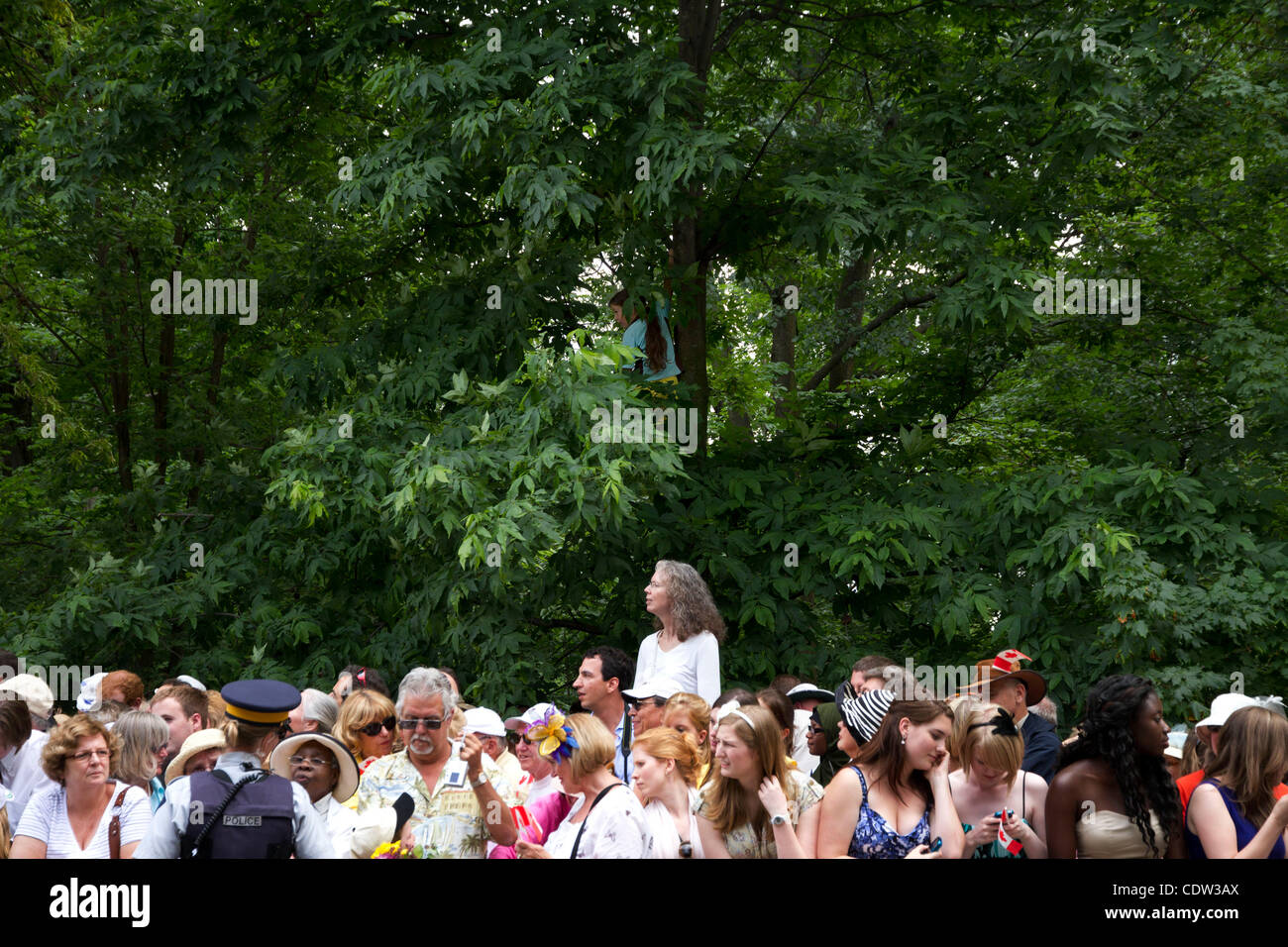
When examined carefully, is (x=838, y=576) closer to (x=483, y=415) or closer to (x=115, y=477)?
(x=483, y=415)

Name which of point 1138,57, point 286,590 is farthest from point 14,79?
point 1138,57

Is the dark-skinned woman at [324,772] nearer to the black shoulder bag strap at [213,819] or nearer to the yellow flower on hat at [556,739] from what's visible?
the yellow flower on hat at [556,739]

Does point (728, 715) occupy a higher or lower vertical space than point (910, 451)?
lower

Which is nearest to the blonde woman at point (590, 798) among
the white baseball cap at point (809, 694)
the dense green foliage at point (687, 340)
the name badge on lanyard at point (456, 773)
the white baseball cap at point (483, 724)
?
the name badge on lanyard at point (456, 773)

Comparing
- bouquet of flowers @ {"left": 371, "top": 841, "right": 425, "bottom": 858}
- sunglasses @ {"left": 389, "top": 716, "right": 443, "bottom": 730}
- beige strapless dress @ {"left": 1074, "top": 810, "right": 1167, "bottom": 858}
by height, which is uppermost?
sunglasses @ {"left": 389, "top": 716, "right": 443, "bottom": 730}

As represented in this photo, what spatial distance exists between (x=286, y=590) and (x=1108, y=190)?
8978 mm

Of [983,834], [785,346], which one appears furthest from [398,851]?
[785,346]

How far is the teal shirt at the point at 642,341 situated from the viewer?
434 inches

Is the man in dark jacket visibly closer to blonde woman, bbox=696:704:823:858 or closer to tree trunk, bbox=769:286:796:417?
blonde woman, bbox=696:704:823:858

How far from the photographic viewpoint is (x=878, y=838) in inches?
190

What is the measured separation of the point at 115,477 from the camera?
17016 mm

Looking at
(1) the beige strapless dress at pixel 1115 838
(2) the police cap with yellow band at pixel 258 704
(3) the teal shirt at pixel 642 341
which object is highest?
(3) the teal shirt at pixel 642 341

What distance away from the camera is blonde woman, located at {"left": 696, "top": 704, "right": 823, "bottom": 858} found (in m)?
4.76

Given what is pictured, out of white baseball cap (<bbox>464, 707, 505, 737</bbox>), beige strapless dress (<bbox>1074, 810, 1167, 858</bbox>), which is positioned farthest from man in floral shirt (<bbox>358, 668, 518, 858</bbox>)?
beige strapless dress (<bbox>1074, 810, 1167, 858</bbox>)
